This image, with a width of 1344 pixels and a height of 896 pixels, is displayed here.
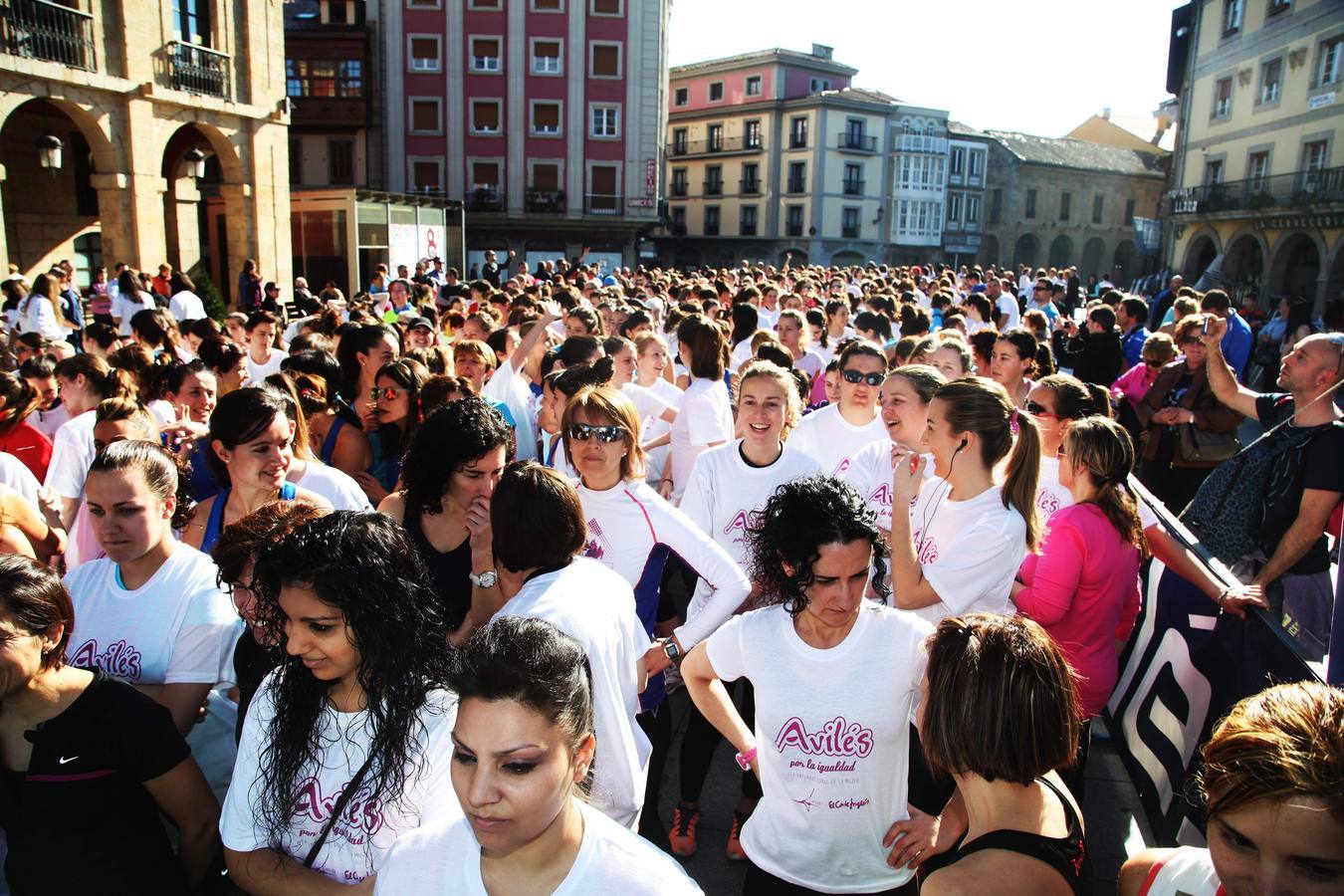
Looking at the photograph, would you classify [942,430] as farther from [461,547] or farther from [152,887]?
[152,887]

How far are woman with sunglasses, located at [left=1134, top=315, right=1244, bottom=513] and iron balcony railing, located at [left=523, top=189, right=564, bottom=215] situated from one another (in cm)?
3671

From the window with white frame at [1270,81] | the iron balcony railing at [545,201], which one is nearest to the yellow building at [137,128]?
the iron balcony railing at [545,201]

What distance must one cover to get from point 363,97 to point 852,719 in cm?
4274

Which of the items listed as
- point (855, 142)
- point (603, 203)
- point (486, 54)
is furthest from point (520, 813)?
point (855, 142)

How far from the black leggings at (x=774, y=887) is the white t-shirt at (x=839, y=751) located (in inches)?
1.3

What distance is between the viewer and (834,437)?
4.99 meters

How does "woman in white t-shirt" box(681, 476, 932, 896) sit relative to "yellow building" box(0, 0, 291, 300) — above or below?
below

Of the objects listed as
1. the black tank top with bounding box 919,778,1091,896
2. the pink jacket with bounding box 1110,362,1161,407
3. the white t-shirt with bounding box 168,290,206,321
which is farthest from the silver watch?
the white t-shirt with bounding box 168,290,206,321

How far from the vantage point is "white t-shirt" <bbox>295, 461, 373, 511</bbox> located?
3.72m

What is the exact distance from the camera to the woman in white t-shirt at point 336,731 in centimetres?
207

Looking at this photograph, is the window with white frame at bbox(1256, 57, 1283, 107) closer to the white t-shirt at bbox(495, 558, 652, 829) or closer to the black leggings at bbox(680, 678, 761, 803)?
the black leggings at bbox(680, 678, 761, 803)

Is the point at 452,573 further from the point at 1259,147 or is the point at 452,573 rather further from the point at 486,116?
the point at 486,116

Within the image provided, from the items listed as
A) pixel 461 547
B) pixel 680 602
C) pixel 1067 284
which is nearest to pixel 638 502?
pixel 461 547

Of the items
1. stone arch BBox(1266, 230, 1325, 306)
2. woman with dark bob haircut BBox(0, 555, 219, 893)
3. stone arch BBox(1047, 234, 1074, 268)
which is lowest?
woman with dark bob haircut BBox(0, 555, 219, 893)
